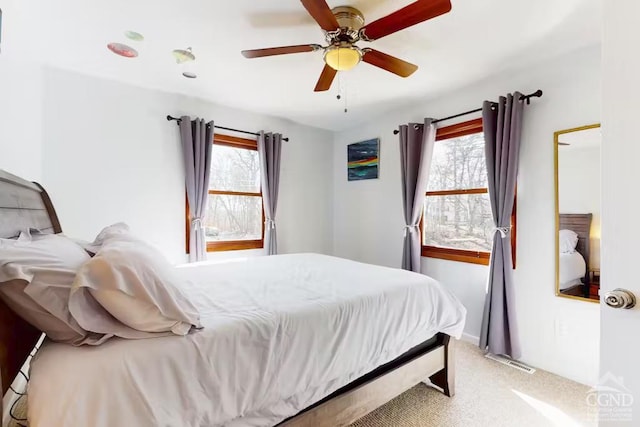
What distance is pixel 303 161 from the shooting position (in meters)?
4.27

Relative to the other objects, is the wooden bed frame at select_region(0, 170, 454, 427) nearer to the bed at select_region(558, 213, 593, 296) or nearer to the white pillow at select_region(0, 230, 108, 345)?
the white pillow at select_region(0, 230, 108, 345)

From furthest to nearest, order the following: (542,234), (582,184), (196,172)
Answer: (196,172)
(542,234)
(582,184)

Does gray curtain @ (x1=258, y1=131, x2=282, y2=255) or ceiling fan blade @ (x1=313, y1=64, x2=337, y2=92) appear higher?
ceiling fan blade @ (x1=313, y1=64, x2=337, y2=92)

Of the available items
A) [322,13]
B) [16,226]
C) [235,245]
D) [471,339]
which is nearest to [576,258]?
[471,339]

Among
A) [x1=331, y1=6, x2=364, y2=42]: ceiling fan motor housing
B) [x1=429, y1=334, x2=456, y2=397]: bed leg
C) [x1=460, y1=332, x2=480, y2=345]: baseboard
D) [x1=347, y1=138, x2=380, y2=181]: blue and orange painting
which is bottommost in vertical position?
[x1=460, y1=332, x2=480, y2=345]: baseboard

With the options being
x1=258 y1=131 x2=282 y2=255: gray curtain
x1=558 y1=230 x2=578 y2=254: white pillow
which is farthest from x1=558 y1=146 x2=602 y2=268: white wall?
x1=258 y1=131 x2=282 y2=255: gray curtain

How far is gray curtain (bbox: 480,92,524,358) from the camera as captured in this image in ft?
8.08

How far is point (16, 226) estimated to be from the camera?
Answer: 1360 millimetres

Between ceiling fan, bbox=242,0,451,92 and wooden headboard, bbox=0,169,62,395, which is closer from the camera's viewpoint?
wooden headboard, bbox=0,169,62,395

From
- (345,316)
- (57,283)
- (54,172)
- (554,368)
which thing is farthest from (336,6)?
(554,368)

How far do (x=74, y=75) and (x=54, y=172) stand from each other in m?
0.91

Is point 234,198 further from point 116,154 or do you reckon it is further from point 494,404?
point 494,404
